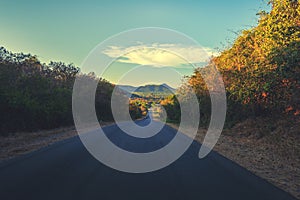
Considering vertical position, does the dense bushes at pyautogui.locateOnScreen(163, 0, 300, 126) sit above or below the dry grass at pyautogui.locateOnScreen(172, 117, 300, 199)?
above

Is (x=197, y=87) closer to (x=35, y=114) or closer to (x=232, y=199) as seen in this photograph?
(x=35, y=114)

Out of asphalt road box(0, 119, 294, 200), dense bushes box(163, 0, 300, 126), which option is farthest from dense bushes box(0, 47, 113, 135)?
dense bushes box(163, 0, 300, 126)

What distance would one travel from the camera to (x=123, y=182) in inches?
246

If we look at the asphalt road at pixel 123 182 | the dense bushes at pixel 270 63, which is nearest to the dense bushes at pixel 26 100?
the asphalt road at pixel 123 182

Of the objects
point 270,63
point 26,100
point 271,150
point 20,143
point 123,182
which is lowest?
point 123,182

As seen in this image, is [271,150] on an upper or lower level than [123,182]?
upper

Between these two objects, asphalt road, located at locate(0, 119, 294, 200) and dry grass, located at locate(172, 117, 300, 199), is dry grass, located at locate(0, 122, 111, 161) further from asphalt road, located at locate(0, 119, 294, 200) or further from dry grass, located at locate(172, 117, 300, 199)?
A: dry grass, located at locate(172, 117, 300, 199)

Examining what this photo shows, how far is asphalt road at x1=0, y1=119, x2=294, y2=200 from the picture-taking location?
5238 mm

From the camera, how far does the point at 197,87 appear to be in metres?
28.9

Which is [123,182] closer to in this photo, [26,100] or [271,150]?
[271,150]

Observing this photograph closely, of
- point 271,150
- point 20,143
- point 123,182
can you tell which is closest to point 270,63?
point 271,150

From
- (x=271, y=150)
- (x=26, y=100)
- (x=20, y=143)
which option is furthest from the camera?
(x=26, y=100)

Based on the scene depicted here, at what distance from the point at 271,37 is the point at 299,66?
8.17 feet

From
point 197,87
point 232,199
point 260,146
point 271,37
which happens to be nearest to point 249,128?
point 260,146
